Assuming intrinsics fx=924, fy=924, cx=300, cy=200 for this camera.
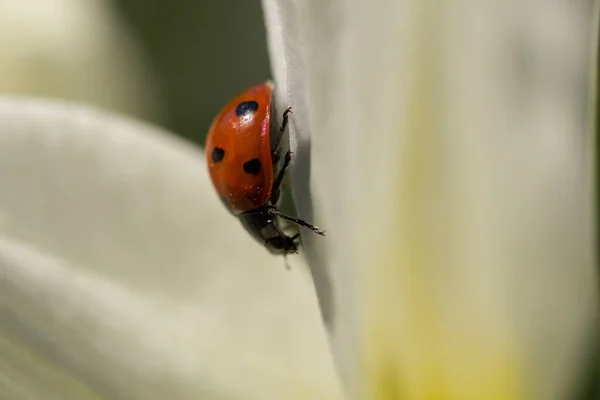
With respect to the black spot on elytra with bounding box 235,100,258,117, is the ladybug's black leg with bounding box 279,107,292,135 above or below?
below

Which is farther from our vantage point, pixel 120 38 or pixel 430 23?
pixel 120 38

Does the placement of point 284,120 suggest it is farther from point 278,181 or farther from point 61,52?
point 61,52

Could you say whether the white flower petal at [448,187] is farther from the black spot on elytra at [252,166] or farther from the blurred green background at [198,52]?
the blurred green background at [198,52]

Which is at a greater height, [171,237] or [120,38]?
[120,38]

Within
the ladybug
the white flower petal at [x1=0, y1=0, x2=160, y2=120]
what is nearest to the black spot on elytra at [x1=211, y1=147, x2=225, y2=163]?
the ladybug

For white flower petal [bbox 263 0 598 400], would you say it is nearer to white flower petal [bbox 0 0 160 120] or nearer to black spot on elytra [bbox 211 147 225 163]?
black spot on elytra [bbox 211 147 225 163]

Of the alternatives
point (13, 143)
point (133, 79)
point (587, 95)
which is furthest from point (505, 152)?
point (133, 79)

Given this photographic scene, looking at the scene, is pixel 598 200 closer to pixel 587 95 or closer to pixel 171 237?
pixel 587 95
